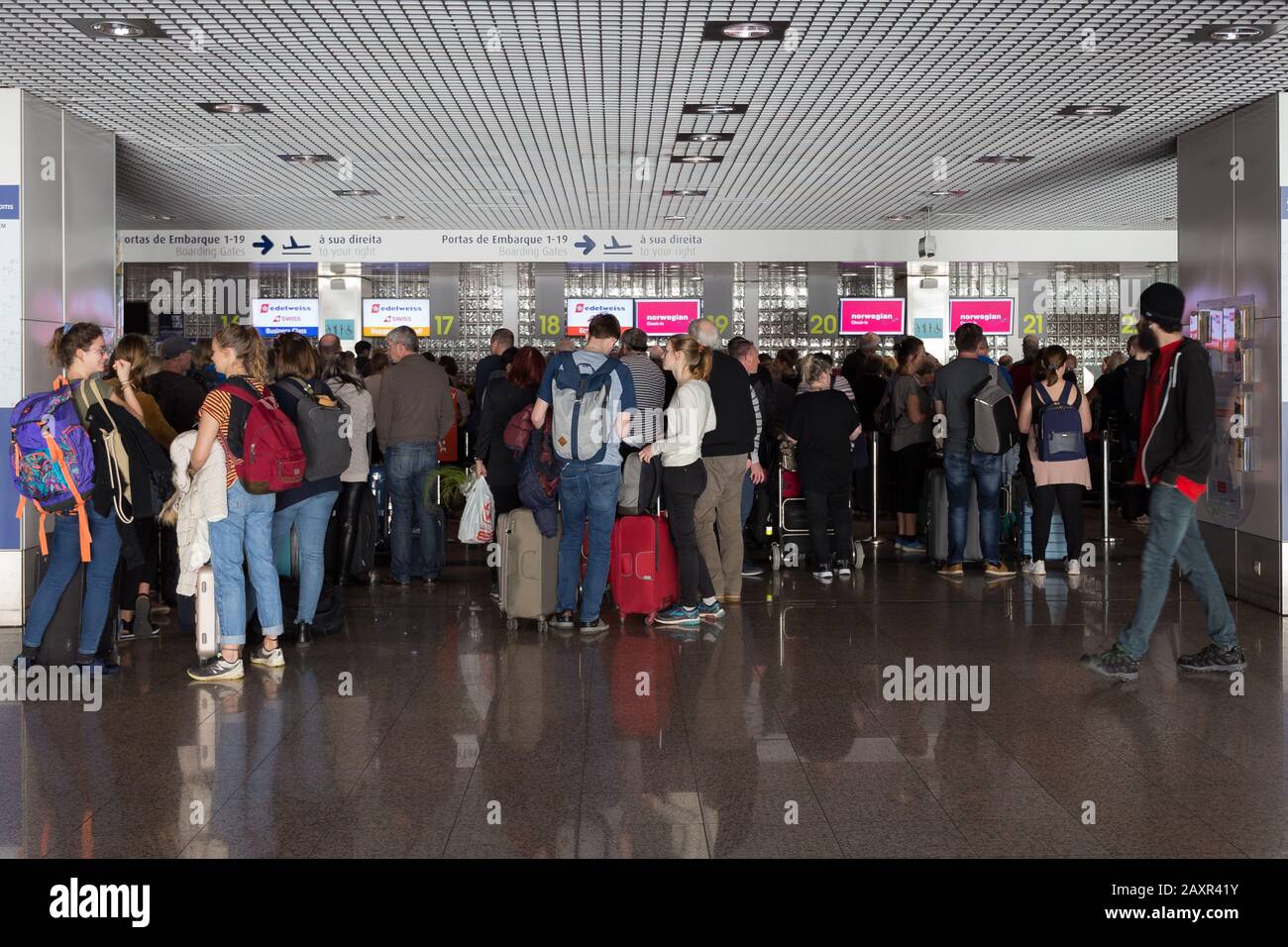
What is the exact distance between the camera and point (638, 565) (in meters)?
7.98

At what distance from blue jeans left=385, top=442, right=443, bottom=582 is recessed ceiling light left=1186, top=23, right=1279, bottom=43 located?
560 centimetres

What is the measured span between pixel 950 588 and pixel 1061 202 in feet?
18.6

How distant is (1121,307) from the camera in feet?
55.8

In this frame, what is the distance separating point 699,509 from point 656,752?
10.5 feet

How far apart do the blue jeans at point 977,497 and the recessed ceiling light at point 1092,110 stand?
97.6 inches

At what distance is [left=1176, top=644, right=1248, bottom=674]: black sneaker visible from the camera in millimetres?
6469

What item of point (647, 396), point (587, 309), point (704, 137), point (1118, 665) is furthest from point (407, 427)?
point (587, 309)

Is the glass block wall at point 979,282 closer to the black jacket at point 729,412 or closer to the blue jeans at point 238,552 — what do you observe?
the black jacket at point 729,412

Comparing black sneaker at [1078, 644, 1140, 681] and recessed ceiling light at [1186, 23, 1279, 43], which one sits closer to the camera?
black sneaker at [1078, 644, 1140, 681]

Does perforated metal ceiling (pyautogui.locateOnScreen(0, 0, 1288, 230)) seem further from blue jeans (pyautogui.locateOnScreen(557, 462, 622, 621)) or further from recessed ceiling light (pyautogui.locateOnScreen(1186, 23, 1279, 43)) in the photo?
blue jeans (pyautogui.locateOnScreen(557, 462, 622, 621))

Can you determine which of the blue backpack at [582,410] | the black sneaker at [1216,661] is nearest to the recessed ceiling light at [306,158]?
the blue backpack at [582,410]

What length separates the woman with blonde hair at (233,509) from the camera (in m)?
6.30

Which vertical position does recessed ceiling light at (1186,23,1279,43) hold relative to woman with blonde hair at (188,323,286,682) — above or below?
above

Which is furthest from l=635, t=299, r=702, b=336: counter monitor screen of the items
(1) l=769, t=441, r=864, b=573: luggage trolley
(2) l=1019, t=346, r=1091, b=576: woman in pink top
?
(2) l=1019, t=346, r=1091, b=576: woman in pink top
